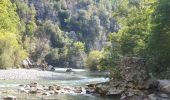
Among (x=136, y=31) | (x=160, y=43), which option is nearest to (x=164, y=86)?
(x=160, y=43)

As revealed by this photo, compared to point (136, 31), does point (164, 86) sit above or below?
below

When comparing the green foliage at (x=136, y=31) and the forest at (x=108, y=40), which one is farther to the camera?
the green foliage at (x=136, y=31)

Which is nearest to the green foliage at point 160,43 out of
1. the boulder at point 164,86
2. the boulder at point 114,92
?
the boulder at point 164,86

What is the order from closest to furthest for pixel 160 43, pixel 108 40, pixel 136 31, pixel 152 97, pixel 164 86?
1. pixel 152 97
2. pixel 164 86
3. pixel 160 43
4. pixel 136 31
5. pixel 108 40

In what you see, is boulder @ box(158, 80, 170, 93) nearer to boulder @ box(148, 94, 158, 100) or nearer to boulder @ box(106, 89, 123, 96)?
boulder @ box(148, 94, 158, 100)

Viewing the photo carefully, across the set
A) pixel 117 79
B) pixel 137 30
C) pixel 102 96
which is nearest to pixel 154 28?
pixel 117 79

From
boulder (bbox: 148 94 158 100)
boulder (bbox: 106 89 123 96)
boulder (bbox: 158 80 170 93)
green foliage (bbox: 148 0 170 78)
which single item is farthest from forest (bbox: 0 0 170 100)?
boulder (bbox: 148 94 158 100)

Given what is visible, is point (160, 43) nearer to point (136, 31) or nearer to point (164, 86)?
point (164, 86)

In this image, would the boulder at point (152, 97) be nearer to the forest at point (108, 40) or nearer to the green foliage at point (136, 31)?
the forest at point (108, 40)

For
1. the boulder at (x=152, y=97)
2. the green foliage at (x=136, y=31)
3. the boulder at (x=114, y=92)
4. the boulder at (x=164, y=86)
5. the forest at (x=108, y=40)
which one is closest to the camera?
the boulder at (x=152, y=97)

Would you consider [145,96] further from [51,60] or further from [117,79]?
[51,60]

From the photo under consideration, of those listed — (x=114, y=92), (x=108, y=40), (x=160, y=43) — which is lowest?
(x=114, y=92)

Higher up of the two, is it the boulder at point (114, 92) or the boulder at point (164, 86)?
the boulder at point (164, 86)

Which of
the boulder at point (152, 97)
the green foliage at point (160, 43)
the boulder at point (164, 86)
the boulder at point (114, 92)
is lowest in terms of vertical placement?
the boulder at point (152, 97)
